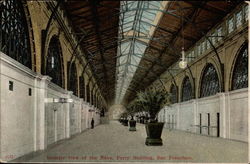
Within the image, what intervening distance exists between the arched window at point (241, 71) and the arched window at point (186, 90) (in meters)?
12.1

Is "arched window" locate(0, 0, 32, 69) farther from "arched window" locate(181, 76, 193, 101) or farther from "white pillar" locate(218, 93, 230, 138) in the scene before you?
"arched window" locate(181, 76, 193, 101)

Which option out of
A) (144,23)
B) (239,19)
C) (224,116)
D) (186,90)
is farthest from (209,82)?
(239,19)

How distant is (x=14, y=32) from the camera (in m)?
11.9

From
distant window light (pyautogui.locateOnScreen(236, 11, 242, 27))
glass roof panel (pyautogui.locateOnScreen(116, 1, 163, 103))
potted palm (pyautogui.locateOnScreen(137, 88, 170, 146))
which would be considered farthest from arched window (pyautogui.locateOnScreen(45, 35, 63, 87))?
distant window light (pyautogui.locateOnScreen(236, 11, 242, 27))

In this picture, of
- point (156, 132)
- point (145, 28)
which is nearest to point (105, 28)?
point (145, 28)

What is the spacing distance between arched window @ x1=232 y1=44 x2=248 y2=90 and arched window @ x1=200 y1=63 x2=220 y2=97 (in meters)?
3.69

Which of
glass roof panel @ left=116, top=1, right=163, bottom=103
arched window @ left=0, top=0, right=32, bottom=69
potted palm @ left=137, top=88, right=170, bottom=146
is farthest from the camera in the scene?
glass roof panel @ left=116, top=1, right=163, bottom=103

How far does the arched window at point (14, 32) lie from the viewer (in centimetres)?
1067

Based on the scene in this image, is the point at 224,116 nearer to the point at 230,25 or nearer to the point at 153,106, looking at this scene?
the point at 230,25

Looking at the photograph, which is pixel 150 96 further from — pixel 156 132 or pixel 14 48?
pixel 14 48

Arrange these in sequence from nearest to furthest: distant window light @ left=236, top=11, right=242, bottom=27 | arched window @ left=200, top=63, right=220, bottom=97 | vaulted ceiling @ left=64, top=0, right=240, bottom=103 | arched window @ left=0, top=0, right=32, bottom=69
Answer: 1. arched window @ left=0, top=0, right=32, bottom=69
2. distant window light @ left=236, top=11, right=242, bottom=27
3. vaulted ceiling @ left=64, top=0, right=240, bottom=103
4. arched window @ left=200, top=63, right=220, bottom=97

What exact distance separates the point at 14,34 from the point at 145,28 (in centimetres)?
1835

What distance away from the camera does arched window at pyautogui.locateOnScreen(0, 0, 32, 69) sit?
1067cm

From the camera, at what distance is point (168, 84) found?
4494 centimetres
